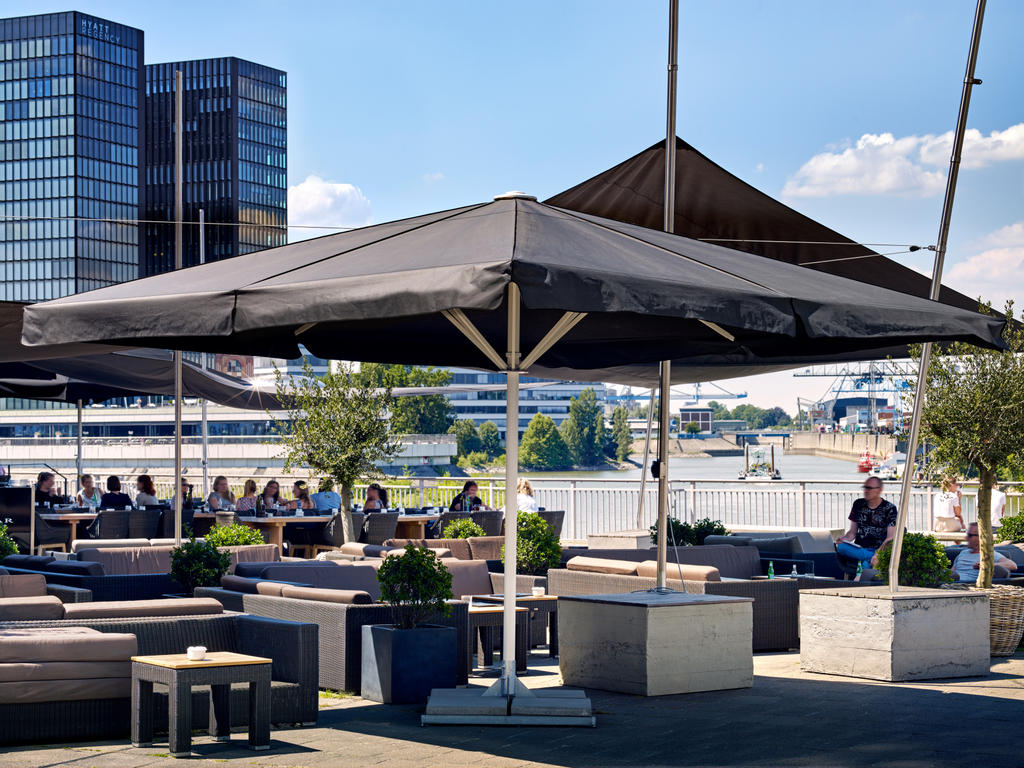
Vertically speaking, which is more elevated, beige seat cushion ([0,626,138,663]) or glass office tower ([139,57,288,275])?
glass office tower ([139,57,288,275])

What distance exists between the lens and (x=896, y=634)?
8.40 metres

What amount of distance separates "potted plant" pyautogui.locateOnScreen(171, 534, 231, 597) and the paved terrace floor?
1.67 meters

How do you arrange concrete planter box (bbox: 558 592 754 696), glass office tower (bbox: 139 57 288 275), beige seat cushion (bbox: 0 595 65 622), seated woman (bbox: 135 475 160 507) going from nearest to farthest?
beige seat cushion (bbox: 0 595 65 622), concrete planter box (bbox: 558 592 754 696), seated woman (bbox: 135 475 160 507), glass office tower (bbox: 139 57 288 275)

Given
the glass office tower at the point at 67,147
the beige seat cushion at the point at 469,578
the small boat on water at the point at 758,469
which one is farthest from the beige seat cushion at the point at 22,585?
the glass office tower at the point at 67,147

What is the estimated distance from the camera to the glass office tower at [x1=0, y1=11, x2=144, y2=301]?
123 meters

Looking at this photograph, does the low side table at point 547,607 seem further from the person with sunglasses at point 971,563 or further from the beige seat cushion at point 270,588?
the person with sunglasses at point 971,563

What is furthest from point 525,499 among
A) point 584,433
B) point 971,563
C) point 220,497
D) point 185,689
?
point 584,433

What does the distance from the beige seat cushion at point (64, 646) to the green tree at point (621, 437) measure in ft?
498

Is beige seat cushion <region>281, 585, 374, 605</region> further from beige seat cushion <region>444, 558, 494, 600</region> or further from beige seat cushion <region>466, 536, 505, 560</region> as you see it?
beige seat cushion <region>466, 536, 505, 560</region>

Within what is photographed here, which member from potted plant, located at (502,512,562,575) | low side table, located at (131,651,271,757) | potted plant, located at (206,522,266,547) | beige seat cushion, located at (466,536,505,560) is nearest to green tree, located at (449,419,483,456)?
beige seat cushion, located at (466,536,505,560)

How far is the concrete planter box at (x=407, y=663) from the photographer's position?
24.5 ft

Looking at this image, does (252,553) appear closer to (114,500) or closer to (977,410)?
(977,410)

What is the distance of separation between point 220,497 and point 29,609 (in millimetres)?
11687

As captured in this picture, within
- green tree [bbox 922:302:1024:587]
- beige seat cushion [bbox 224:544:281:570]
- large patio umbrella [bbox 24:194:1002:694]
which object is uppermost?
large patio umbrella [bbox 24:194:1002:694]
